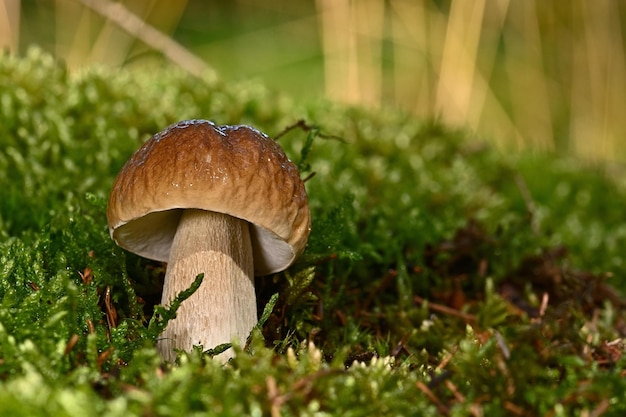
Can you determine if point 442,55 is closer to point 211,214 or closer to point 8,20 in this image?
point 8,20

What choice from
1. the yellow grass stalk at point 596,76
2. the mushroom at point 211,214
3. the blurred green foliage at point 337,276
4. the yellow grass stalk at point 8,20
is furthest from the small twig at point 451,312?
the yellow grass stalk at point 596,76

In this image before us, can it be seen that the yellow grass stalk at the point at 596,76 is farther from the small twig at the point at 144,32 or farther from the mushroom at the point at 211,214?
the mushroom at the point at 211,214

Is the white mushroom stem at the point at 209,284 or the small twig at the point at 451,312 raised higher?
the white mushroom stem at the point at 209,284

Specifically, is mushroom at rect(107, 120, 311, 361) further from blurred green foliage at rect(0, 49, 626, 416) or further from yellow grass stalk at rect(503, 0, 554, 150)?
yellow grass stalk at rect(503, 0, 554, 150)

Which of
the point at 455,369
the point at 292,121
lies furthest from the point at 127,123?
the point at 455,369

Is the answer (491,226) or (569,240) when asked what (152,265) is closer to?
(491,226)

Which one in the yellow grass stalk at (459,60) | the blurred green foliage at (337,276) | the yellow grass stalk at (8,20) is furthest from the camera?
the yellow grass stalk at (459,60)

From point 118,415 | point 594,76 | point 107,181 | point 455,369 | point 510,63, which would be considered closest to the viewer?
point 118,415
